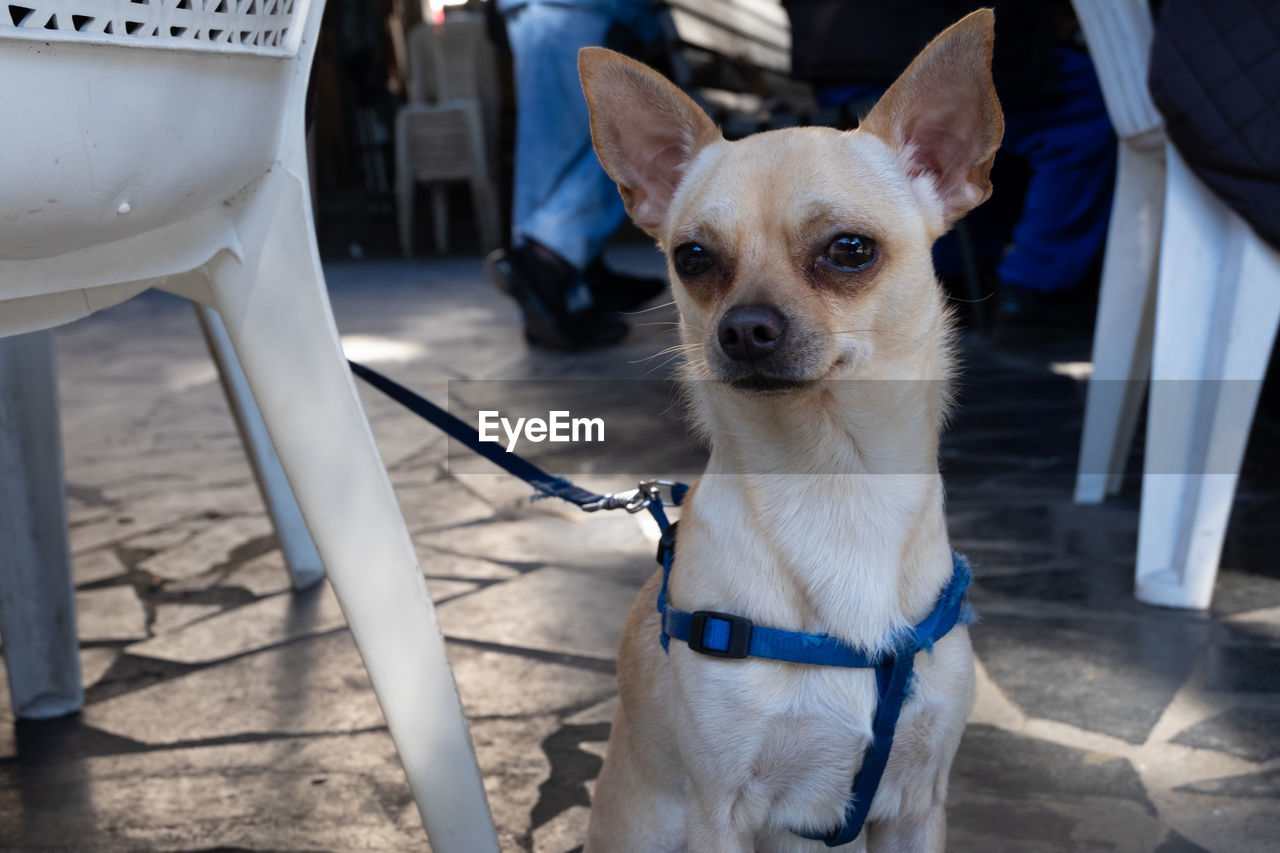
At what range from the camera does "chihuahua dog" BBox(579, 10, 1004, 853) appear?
3.77 ft

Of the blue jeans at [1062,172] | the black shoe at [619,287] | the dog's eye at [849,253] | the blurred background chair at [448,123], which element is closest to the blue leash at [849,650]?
the dog's eye at [849,253]

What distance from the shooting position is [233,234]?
1122 millimetres

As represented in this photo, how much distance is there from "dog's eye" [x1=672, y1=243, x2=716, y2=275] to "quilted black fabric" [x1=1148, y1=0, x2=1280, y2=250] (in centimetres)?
105

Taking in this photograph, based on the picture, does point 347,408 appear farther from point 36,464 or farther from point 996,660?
point 996,660

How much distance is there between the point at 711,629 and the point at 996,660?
0.94 metres

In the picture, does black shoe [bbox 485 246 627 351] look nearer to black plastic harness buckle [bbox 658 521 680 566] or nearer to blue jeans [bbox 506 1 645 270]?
blue jeans [bbox 506 1 645 270]

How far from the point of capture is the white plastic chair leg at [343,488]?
1146 mm

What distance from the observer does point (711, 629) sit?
3.73ft

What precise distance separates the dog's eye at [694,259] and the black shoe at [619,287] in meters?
3.60

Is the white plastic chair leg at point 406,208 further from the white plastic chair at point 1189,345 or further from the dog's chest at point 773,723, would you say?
the dog's chest at point 773,723

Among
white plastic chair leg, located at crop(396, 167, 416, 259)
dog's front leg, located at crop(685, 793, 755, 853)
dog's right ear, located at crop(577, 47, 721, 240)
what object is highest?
dog's right ear, located at crop(577, 47, 721, 240)

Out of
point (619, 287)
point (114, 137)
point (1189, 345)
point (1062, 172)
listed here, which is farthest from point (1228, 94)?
point (619, 287)

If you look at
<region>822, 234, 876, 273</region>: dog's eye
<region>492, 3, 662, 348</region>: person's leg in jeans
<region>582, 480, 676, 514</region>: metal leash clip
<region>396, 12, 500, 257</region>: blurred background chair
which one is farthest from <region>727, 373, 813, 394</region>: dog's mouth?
<region>396, 12, 500, 257</region>: blurred background chair

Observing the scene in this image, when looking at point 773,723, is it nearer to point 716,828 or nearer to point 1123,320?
point 716,828
